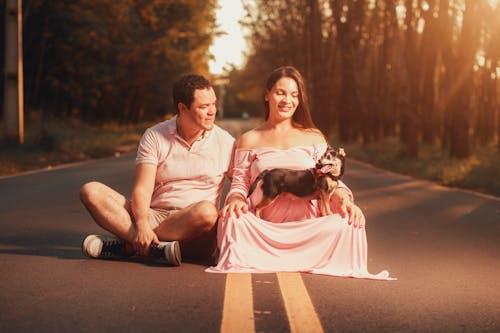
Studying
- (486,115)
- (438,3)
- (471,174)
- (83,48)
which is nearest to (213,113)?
(471,174)

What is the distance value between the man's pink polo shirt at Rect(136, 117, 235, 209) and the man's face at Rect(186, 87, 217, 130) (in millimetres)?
274

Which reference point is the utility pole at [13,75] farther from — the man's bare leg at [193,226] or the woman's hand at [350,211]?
the woman's hand at [350,211]

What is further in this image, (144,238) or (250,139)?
(250,139)

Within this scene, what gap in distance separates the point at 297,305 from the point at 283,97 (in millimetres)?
2074

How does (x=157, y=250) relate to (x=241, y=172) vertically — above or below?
below

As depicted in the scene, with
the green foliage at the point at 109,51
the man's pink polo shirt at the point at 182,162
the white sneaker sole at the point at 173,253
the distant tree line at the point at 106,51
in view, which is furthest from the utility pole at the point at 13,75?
the white sneaker sole at the point at 173,253

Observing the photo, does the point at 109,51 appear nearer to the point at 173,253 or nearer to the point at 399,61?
the point at 399,61

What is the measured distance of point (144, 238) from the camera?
6.79 m

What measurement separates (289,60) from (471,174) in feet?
137

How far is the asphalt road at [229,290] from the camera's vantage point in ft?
16.5

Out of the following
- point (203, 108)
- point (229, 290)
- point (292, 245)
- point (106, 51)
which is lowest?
point (229, 290)

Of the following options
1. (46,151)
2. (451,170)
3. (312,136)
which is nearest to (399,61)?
(451,170)

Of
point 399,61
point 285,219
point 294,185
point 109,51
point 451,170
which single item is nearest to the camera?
point 294,185

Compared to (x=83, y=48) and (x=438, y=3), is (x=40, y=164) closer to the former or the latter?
(x=438, y=3)
